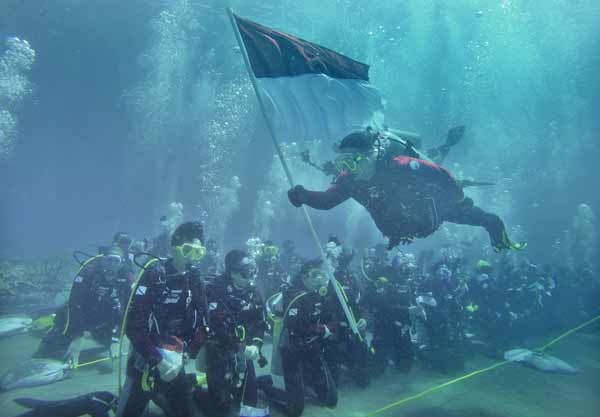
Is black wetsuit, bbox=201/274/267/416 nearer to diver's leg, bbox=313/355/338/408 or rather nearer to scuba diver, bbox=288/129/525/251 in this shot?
diver's leg, bbox=313/355/338/408

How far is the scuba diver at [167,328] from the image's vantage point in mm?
3670

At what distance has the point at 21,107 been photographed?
4456 centimetres

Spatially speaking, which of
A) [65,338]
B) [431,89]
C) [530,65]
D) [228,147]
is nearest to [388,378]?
[65,338]

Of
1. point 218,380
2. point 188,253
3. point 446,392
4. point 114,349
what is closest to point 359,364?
point 446,392

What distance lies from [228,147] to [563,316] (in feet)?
101

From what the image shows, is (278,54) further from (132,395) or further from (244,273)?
(132,395)

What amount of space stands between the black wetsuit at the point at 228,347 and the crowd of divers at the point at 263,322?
0.02 meters

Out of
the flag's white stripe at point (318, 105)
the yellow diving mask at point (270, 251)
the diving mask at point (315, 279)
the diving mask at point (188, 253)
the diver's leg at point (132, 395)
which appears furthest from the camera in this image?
the yellow diving mask at point (270, 251)

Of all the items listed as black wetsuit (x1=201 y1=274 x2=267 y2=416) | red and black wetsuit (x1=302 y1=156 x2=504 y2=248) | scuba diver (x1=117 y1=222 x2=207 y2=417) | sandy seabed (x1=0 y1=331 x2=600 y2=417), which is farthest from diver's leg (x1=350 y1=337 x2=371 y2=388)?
scuba diver (x1=117 y1=222 x2=207 y2=417)

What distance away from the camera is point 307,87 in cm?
461

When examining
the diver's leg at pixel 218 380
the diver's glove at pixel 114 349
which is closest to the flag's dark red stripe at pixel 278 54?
the diver's leg at pixel 218 380

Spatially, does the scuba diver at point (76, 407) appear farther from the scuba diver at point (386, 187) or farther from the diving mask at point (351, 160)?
the diving mask at point (351, 160)

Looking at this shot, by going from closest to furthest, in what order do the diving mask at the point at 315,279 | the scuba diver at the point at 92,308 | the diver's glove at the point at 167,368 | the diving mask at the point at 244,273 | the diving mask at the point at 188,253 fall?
the diver's glove at the point at 167,368 → the diving mask at the point at 188,253 → the diving mask at the point at 244,273 → the diving mask at the point at 315,279 → the scuba diver at the point at 92,308

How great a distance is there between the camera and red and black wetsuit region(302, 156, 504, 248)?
14.3 ft
